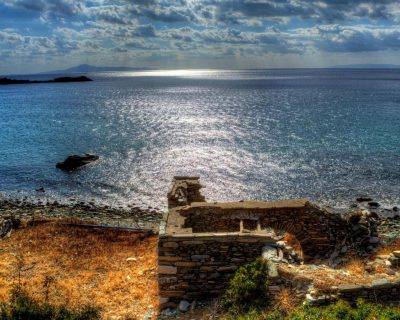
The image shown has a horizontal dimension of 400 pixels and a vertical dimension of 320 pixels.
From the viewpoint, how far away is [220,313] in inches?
527

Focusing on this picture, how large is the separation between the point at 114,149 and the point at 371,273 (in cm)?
5395

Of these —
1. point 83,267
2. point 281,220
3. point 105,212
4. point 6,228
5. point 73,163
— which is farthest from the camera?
point 73,163

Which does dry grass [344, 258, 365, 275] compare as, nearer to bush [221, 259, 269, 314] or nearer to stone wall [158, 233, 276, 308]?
stone wall [158, 233, 276, 308]

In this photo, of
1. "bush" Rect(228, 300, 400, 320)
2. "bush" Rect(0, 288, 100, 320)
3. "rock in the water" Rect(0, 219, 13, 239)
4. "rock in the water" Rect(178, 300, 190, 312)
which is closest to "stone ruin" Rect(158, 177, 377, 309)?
"rock in the water" Rect(178, 300, 190, 312)

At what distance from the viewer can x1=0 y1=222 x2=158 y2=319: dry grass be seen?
1636cm

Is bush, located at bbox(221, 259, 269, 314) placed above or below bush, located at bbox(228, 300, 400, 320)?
below

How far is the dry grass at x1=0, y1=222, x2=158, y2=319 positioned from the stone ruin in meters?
2.19

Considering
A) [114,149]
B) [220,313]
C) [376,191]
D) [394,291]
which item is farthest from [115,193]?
[394,291]

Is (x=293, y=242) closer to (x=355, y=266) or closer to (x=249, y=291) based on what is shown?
(x=355, y=266)

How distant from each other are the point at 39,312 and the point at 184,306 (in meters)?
4.86

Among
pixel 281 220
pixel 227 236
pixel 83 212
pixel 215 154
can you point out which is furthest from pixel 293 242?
pixel 215 154

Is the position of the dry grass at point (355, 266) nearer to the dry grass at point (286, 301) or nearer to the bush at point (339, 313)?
the bush at point (339, 313)

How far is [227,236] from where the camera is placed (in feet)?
47.5

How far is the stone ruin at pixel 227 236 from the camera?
14.5 m
